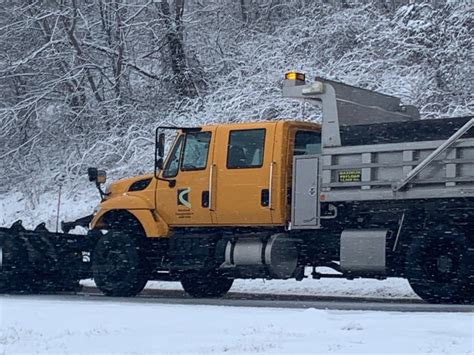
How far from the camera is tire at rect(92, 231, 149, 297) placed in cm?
1574

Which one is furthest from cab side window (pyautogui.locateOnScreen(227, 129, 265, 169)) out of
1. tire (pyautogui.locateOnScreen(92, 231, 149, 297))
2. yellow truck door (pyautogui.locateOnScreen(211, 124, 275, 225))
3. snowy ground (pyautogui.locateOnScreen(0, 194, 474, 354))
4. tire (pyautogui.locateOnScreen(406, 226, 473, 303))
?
tire (pyautogui.locateOnScreen(406, 226, 473, 303))

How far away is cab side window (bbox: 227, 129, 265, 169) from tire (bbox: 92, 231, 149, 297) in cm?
217

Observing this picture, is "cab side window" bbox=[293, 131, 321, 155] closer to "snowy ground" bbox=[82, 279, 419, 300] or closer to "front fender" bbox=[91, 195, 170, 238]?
"front fender" bbox=[91, 195, 170, 238]

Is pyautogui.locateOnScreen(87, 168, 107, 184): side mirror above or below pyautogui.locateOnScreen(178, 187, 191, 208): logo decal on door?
above

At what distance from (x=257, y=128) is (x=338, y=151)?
163 centimetres

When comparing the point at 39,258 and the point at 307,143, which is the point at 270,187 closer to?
the point at 307,143

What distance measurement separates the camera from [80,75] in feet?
92.9

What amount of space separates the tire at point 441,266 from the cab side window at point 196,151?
3.63 meters

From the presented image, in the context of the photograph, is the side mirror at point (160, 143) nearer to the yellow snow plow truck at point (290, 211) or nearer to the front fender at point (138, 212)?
the yellow snow plow truck at point (290, 211)

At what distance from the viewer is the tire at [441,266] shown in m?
13.0

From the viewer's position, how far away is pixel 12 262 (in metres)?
16.4

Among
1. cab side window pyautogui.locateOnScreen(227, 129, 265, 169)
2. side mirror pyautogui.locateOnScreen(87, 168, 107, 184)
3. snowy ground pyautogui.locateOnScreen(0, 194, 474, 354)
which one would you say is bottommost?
snowy ground pyautogui.locateOnScreen(0, 194, 474, 354)

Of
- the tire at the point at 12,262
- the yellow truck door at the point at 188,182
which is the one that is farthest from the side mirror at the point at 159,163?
the tire at the point at 12,262

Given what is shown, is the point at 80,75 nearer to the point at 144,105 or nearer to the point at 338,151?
the point at 144,105
